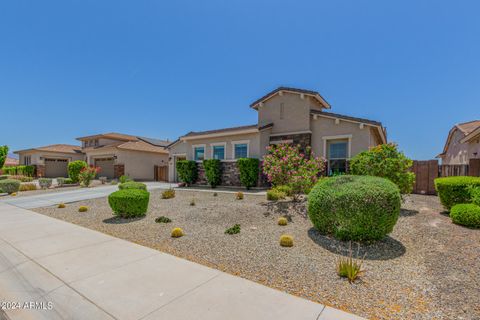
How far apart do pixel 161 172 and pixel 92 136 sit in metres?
12.7

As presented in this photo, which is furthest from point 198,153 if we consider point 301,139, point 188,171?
point 301,139

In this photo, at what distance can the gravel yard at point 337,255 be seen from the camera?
117 inches

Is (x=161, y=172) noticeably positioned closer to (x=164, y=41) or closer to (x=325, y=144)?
(x=164, y=41)

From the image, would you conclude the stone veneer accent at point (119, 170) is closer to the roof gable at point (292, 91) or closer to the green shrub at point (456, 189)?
the roof gable at point (292, 91)

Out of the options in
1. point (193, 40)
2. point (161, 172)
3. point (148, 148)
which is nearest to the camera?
point (193, 40)

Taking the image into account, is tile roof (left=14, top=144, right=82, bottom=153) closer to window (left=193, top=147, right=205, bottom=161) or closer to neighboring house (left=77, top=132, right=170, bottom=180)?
neighboring house (left=77, top=132, right=170, bottom=180)

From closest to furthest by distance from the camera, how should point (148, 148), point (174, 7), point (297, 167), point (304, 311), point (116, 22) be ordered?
point (304, 311) < point (297, 167) < point (174, 7) < point (116, 22) < point (148, 148)

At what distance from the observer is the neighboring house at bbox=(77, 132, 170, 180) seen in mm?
22966

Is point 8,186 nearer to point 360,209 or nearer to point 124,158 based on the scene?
point 124,158

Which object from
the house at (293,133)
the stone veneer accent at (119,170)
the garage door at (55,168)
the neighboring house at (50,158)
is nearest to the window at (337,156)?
the house at (293,133)

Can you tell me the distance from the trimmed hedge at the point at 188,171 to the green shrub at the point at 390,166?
1188cm

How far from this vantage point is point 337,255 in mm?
4438

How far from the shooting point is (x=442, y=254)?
4.36 m

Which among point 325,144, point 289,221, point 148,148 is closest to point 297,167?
point 289,221
